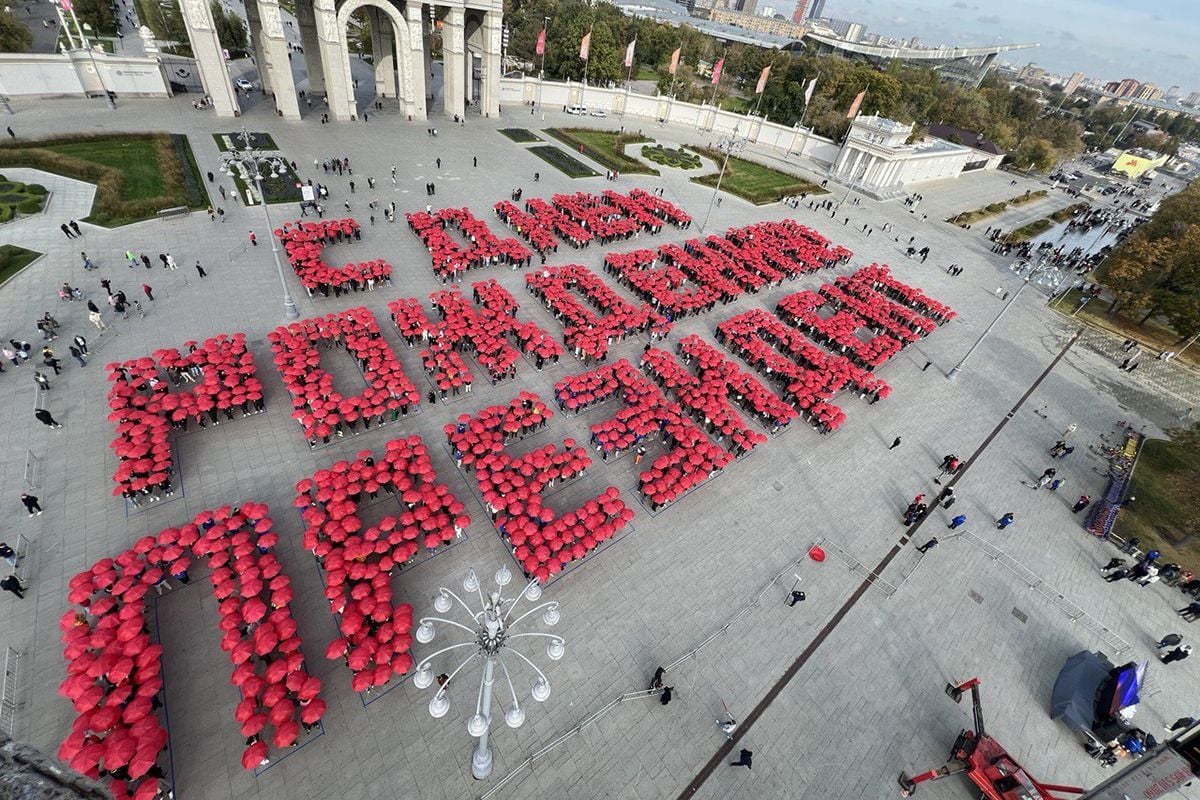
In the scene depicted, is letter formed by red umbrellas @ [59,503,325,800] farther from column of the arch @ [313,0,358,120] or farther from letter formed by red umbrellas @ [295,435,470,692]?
column of the arch @ [313,0,358,120]

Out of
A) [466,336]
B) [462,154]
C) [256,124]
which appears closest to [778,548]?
[466,336]

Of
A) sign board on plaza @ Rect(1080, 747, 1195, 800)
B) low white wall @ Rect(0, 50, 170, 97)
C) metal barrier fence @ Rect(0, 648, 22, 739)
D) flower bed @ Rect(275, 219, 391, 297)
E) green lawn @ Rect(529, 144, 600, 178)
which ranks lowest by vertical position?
metal barrier fence @ Rect(0, 648, 22, 739)

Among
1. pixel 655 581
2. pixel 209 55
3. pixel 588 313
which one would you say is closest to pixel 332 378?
pixel 588 313

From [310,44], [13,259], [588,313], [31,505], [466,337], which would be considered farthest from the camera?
[310,44]

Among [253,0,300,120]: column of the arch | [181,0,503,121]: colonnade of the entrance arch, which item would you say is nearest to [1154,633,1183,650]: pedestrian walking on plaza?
[181,0,503,121]: colonnade of the entrance arch

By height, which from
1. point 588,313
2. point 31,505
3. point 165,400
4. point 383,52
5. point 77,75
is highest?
point 383,52

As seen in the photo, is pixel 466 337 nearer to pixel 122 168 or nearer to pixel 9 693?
pixel 9 693

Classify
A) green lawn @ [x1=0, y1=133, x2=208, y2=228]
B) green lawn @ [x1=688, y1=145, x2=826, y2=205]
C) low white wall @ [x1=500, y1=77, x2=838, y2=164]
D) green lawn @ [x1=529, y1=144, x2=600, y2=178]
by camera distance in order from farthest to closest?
low white wall @ [x1=500, y1=77, x2=838, y2=164] → green lawn @ [x1=688, y1=145, x2=826, y2=205] → green lawn @ [x1=529, y1=144, x2=600, y2=178] → green lawn @ [x1=0, y1=133, x2=208, y2=228]
